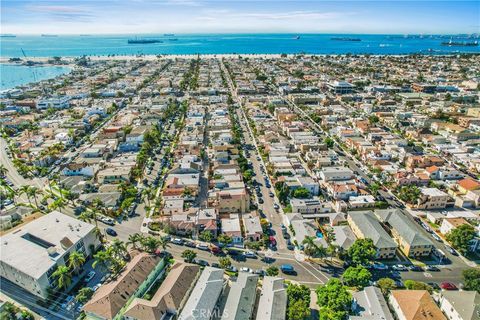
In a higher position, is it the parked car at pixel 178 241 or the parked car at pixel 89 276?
the parked car at pixel 178 241

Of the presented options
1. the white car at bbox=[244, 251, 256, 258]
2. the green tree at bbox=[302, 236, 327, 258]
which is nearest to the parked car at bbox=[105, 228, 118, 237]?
the white car at bbox=[244, 251, 256, 258]

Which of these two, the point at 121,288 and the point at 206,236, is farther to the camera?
the point at 206,236

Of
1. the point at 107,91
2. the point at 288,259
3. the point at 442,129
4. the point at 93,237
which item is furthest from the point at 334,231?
the point at 107,91

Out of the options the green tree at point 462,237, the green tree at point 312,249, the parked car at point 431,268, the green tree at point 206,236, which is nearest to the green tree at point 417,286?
the parked car at point 431,268

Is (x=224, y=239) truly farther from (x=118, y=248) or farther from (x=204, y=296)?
Result: (x=118, y=248)

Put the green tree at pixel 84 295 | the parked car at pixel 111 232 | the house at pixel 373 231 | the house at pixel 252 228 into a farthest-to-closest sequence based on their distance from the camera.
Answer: the parked car at pixel 111 232, the house at pixel 252 228, the house at pixel 373 231, the green tree at pixel 84 295

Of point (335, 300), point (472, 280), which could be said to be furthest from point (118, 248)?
point (472, 280)

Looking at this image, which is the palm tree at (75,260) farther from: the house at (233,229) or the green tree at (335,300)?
the green tree at (335,300)
